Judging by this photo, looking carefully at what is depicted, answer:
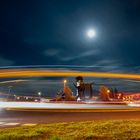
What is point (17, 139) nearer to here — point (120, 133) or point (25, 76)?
point (120, 133)

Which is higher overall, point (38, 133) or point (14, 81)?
point (14, 81)

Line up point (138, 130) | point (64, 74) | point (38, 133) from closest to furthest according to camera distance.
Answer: point (38, 133) → point (138, 130) → point (64, 74)

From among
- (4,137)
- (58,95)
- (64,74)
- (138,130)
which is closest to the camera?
(4,137)

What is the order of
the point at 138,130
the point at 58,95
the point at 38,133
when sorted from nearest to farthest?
the point at 38,133, the point at 138,130, the point at 58,95

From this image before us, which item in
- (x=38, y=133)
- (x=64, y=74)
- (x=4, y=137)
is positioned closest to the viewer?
(x=4, y=137)

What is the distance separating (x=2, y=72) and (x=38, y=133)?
18119 millimetres

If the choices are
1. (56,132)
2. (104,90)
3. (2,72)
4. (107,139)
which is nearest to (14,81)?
(2,72)

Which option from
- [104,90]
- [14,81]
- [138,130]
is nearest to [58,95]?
[104,90]

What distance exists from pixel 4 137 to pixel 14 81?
20.5 meters

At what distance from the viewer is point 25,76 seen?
104 feet

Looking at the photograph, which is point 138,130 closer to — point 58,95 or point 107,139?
point 107,139

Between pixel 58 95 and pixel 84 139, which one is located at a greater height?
pixel 58 95

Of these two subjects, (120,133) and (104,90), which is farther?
(104,90)

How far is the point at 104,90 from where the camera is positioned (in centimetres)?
5656
